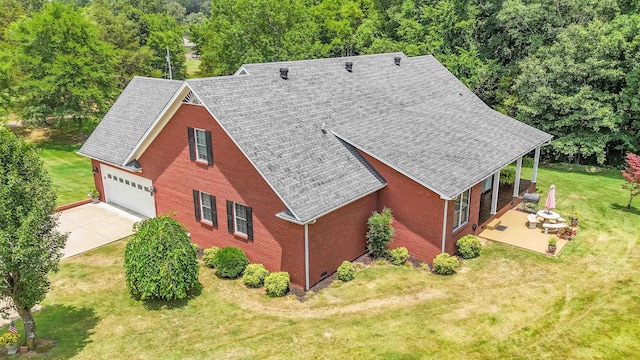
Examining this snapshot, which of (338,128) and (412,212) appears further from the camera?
(338,128)

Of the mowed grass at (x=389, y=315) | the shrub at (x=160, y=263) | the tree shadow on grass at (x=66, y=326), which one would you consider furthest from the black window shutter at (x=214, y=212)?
the tree shadow on grass at (x=66, y=326)

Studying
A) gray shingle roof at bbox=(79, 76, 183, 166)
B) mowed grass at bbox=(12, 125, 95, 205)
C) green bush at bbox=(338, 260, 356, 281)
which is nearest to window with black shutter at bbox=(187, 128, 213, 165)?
green bush at bbox=(338, 260, 356, 281)

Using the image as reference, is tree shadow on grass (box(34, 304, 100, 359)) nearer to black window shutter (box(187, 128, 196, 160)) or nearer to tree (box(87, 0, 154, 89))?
black window shutter (box(187, 128, 196, 160))

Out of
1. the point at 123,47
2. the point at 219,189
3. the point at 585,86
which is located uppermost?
the point at 123,47

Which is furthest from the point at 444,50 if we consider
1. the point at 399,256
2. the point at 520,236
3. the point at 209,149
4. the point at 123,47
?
the point at 123,47

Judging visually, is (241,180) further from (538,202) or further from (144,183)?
(538,202)

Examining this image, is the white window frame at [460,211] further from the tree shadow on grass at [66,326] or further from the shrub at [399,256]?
the tree shadow on grass at [66,326]

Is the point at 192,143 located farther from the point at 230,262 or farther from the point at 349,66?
the point at 349,66
